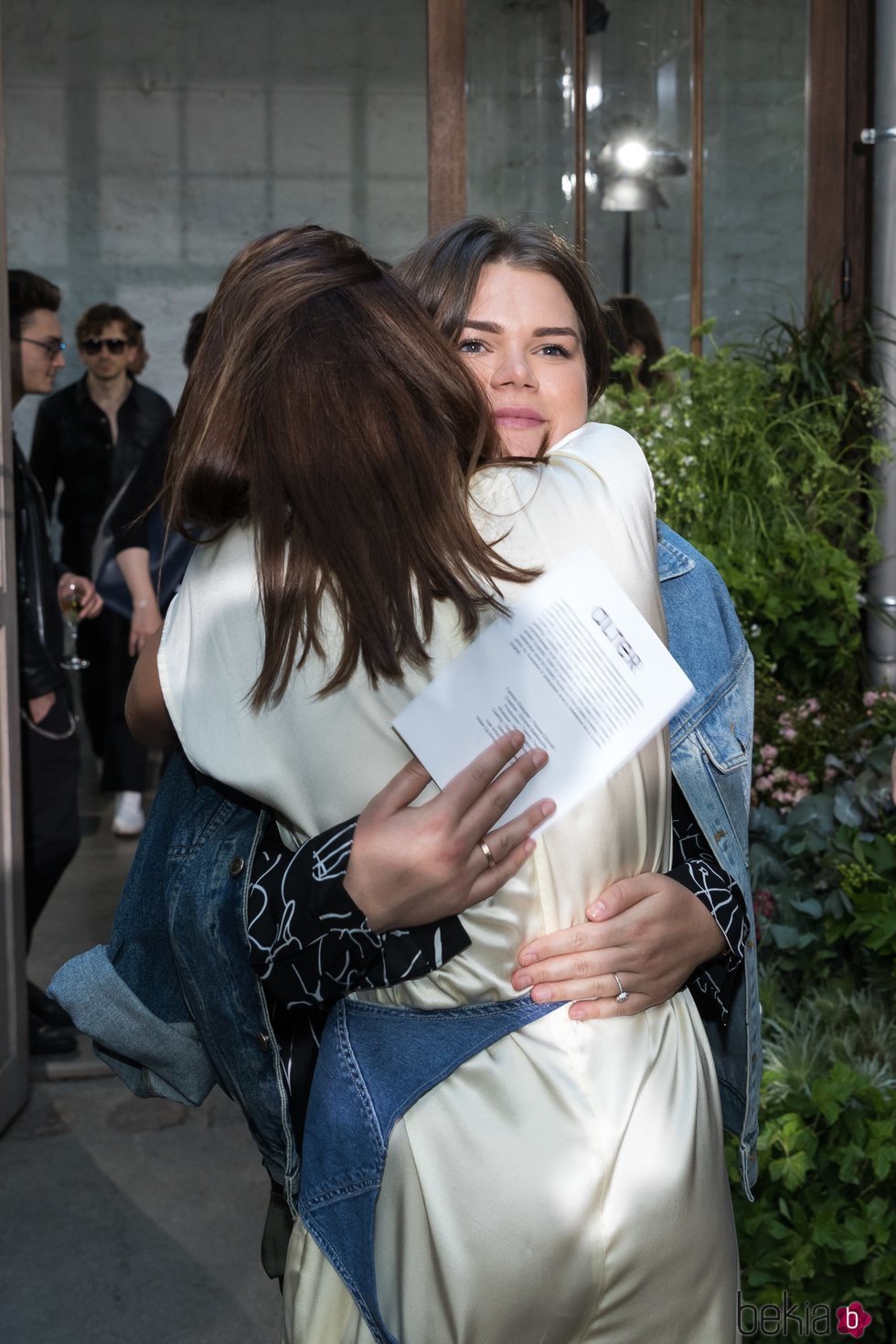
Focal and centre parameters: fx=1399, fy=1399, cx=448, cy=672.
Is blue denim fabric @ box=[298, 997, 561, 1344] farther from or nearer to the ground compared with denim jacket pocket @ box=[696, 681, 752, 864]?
nearer to the ground

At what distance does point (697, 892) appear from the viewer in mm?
1410

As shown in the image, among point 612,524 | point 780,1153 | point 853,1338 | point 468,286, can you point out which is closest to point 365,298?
point 612,524

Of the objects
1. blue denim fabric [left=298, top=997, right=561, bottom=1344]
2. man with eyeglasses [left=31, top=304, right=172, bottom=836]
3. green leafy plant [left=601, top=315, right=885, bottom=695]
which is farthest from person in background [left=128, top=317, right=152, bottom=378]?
blue denim fabric [left=298, top=997, right=561, bottom=1344]

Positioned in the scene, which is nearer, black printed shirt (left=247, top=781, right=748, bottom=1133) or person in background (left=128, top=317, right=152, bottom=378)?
black printed shirt (left=247, top=781, right=748, bottom=1133)

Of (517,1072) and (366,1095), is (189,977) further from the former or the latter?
(517,1072)

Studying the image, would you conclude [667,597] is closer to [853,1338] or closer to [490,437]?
[490,437]

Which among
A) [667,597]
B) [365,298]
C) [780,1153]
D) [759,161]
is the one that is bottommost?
[780,1153]

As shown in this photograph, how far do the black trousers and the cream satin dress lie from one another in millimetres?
2666

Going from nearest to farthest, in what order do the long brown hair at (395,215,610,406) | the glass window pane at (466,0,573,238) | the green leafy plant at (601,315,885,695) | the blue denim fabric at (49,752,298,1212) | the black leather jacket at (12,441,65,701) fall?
the blue denim fabric at (49,752,298,1212) < the long brown hair at (395,215,610,406) < the green leafy plant at (601,315,885,695) < the black leather jacket at (12,441,65,701) < the glass window pane at (466,0,573,238)

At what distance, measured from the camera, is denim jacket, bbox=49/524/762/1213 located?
1.33m

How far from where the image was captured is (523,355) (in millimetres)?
1597

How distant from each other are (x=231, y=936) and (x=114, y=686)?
17.6 feet

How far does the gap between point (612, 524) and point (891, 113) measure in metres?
2.98

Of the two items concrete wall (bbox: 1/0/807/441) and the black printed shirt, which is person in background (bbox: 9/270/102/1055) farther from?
concrete wall (bbox: 1/0/807/441)
